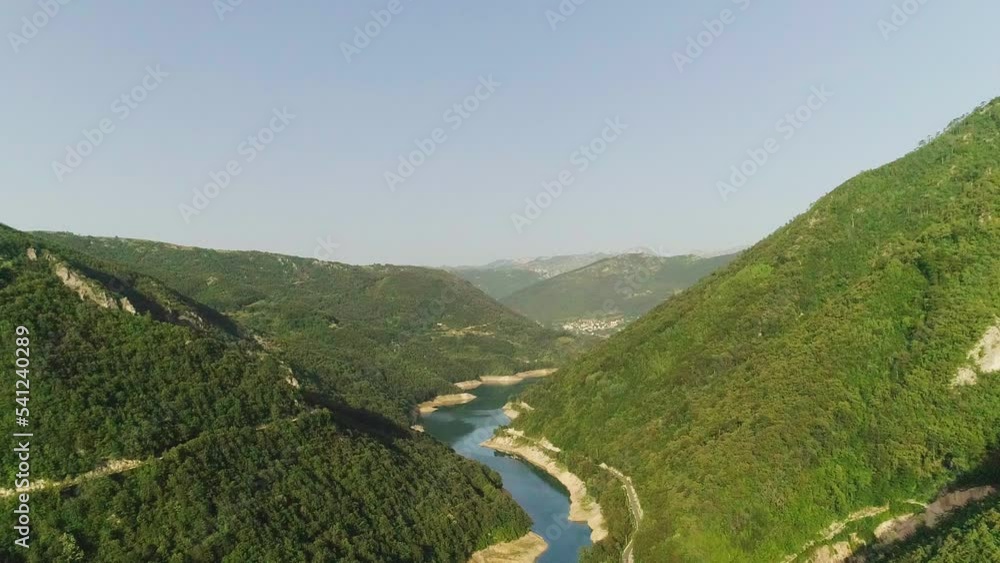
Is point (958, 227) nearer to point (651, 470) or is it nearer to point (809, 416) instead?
point (809, 416)

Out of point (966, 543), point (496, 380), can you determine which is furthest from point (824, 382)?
point (496, 380)

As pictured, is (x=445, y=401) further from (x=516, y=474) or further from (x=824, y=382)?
(x=824, y=382)

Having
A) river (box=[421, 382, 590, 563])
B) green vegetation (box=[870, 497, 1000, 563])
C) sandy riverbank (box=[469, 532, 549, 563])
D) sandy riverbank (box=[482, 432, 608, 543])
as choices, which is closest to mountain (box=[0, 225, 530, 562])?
sandy riverbank (box=[469, 532, 549, 563])

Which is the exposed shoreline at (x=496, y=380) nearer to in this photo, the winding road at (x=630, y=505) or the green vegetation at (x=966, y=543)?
the winding road at (x=630, y=505)

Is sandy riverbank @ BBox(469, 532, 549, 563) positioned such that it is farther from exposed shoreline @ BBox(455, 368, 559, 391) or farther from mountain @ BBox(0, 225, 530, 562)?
exposed shoreline @ BBox(455, 368, 559, 391)

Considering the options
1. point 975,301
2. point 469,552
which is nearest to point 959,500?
point 975,301

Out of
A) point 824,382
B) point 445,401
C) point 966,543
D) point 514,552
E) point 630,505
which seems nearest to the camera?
point 966,543
